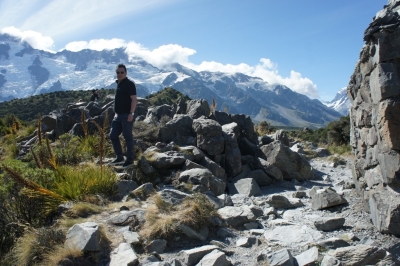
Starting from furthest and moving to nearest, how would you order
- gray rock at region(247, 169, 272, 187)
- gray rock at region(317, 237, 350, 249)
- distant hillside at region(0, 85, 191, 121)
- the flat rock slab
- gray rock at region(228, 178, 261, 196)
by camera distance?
distant hillside at region(0, 85, 191, 121), gray rock at region(247, 169, 272, 187), gray rock at region(228, 178, 261, 196), the flat rock slab, gray rock at region(317, 237, 350, 249)

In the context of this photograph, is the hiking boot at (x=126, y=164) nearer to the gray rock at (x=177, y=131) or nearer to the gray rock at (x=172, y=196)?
the gray rock at (x=172, y=196)

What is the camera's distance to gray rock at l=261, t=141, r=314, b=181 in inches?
438

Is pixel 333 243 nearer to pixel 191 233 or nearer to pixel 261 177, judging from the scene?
pixel 191 233

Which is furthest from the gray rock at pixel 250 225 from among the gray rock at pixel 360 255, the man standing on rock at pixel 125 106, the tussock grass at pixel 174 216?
the man standing on rock at pixel 125 106

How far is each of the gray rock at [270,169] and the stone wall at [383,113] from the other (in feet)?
13.3

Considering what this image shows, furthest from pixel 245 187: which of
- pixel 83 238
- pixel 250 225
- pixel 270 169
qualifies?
pixel 83 238

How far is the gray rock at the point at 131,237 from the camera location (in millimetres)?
5527

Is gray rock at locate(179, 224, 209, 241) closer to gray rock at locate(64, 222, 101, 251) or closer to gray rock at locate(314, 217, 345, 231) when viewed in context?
gray rock at locate(64, 222, 101, 251)

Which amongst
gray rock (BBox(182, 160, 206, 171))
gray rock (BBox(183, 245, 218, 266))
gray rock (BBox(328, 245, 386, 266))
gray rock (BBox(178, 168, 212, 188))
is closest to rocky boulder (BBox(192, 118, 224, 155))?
gray rock (BBox(182, 160, 206, 171))

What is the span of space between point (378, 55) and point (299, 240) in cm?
326

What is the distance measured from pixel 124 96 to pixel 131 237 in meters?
4.40

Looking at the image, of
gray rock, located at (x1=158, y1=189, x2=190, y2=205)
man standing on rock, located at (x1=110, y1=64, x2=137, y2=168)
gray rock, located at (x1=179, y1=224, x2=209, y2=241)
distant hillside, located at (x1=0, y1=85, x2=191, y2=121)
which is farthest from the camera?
distant hillside, located at (x1=0, y1=85, x2=191, y2=121)

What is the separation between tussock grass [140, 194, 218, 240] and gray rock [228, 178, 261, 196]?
2.56m

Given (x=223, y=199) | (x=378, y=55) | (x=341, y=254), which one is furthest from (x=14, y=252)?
(x=378, y=55)
